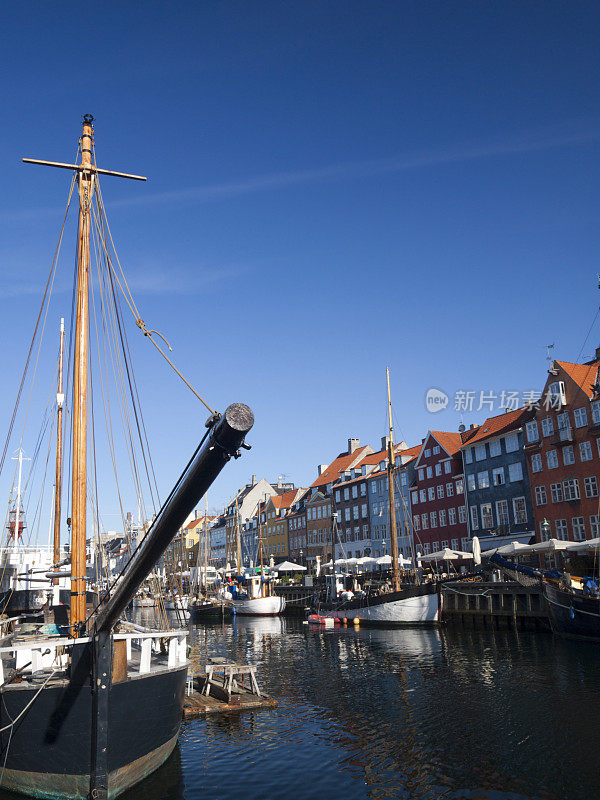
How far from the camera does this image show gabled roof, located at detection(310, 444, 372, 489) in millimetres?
105394

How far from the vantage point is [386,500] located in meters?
88.8

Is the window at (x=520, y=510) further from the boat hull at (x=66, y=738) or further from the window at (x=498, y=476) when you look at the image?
the boat hull at (x=66, y=738)

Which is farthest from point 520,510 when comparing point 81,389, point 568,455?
point 81,389

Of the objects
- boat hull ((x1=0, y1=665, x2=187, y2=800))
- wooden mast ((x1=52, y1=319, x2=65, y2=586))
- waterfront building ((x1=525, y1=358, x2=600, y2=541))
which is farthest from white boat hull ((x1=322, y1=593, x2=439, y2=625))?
boat hull ((x1=0, y1=665, x2=187, y2=800))

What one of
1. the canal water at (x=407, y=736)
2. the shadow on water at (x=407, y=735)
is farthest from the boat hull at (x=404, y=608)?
the canal water at (x=407, y=736)

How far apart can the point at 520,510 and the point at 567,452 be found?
8.44 metres

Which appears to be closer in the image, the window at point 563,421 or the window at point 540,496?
the window at point 563,421

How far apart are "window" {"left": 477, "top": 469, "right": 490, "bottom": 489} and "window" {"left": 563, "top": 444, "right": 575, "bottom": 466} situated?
10716 mm

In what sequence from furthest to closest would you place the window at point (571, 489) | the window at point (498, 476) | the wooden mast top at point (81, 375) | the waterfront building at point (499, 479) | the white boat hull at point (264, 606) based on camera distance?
1. the white boat hull at point (264, 606)
2. the window at point (498, 476)
3. the waterfront building at point (499, 479)
4. the window at point (571, 489)
5. the wooden mast top at point (81, 375)

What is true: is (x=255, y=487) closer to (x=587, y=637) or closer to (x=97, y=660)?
(x=587, y=637)

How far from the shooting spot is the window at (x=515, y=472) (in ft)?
212

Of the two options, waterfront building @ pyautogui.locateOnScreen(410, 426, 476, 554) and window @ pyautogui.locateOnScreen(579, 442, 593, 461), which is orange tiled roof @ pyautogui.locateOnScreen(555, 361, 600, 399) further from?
waterfront building @ pyautogui.locateOnScreen(410, 426, 476, 554)

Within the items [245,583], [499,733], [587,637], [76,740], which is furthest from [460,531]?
[76,740]

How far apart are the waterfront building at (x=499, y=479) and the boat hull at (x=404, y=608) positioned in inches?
693
